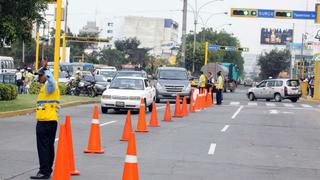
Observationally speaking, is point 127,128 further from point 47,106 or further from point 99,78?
point 99,78

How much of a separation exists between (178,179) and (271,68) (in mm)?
125637

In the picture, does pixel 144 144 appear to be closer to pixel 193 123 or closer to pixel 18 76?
pixel 193 123

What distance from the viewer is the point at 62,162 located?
9016 millimetres

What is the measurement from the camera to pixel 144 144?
50.8 ft

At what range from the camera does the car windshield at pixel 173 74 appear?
3697 centimetres

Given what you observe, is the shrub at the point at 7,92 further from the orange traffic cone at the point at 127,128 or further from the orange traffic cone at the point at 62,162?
the orange traffic cone at the point at 62,162

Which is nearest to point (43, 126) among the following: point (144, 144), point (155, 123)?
point (144, 144)

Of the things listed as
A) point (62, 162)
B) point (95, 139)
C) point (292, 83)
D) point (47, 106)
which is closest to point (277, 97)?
point (292, 83)

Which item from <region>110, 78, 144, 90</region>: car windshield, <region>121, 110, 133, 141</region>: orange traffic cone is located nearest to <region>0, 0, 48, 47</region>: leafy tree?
<region>110, 78, 144, 90</region>: car windshield

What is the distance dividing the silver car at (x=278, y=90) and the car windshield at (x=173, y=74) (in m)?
11.1

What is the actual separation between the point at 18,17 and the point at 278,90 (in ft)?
91.4

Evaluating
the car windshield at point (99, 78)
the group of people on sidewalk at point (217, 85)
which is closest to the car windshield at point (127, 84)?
the group of people on sidewalk at point (217, 85)

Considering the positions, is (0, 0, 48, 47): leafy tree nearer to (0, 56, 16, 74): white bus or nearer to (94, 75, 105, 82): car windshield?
(94, 75, 105, 82): car windshield

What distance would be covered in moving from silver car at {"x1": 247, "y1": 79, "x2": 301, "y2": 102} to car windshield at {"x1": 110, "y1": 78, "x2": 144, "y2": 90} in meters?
21.3
